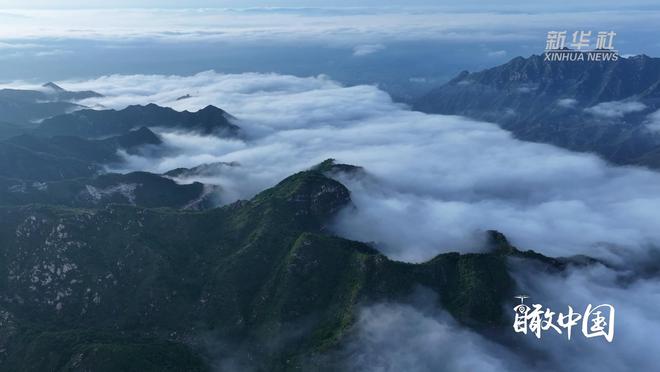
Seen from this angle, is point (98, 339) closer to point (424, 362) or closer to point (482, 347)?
point (424, 362)

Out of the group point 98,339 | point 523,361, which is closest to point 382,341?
point 523,361

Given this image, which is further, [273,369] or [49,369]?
[273,369]

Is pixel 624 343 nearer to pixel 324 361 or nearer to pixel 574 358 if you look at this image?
pixel 574 358

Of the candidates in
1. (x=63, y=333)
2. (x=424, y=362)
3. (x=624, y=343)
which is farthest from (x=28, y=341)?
(x=624, y=343)

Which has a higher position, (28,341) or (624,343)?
(28,341)

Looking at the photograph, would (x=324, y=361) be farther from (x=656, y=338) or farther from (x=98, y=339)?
(x=656, y=338)

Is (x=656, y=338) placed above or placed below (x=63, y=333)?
below

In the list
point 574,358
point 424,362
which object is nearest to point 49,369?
point 424,362
